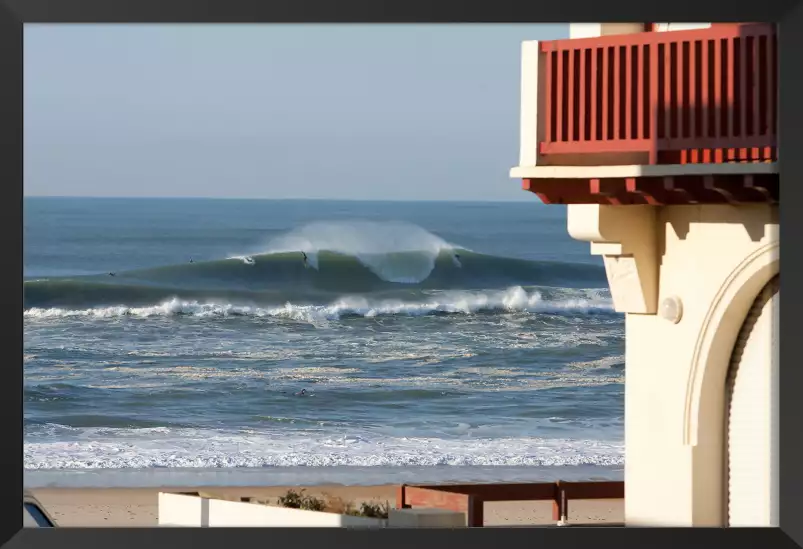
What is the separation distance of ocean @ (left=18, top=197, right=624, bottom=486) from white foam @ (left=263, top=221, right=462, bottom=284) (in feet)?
0.26

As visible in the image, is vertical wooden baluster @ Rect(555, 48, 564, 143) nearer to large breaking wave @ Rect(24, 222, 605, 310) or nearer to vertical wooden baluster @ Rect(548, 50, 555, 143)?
vertical wooden baluster @ Rect(548, 50, 555, 143)

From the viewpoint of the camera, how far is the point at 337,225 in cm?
4309

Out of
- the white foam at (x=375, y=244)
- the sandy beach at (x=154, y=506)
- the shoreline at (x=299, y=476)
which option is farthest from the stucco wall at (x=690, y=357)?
the white foam at (x=375, y=244)

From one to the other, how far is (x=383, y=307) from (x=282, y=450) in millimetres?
11579

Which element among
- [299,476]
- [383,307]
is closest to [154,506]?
[299,476]

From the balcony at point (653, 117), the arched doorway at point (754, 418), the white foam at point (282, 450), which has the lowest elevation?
the white foam at point (282, 450)

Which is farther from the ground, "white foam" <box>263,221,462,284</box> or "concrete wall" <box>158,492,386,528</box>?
"white foam" <box>263,221,462,284</box>

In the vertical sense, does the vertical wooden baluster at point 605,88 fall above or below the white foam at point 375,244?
below

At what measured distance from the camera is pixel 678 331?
7184 millimetres

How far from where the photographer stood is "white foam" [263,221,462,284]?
4000 cm

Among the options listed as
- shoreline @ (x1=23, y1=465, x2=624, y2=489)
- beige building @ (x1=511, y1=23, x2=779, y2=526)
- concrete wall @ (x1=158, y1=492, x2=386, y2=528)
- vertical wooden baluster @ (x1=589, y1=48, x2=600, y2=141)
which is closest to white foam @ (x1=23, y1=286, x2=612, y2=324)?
shoreline @ (x1=23, y1=465, x2=624, y2=489)

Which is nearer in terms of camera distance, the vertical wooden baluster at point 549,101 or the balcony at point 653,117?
the balcony at point 653,117

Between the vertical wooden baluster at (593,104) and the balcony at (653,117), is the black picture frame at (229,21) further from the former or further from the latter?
the vertical wooden baluster at (593,104)

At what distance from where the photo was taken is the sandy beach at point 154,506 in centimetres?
1650
